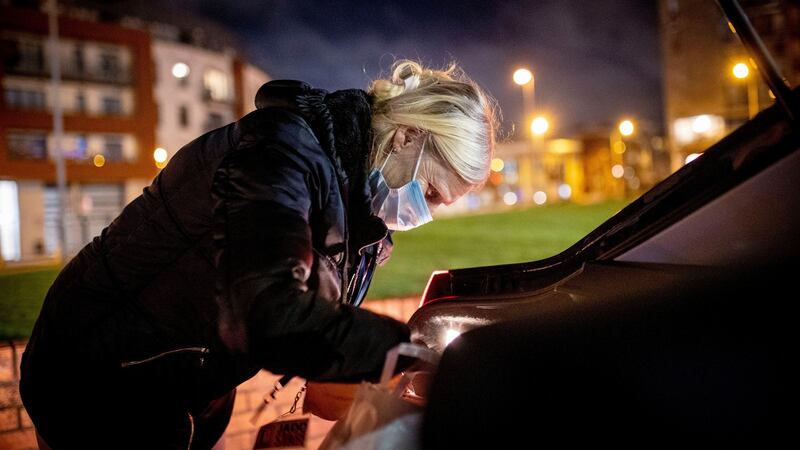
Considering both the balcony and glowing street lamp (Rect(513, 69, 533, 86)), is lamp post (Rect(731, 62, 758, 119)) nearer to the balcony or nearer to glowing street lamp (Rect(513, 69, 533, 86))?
glowing street lamp (Rect(513, 69, 533, 86))

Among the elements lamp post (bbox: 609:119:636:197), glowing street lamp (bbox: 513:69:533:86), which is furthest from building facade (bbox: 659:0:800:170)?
glowing street lamp (bbox: 513:69:533:86)

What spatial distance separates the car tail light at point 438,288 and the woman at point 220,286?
534mm

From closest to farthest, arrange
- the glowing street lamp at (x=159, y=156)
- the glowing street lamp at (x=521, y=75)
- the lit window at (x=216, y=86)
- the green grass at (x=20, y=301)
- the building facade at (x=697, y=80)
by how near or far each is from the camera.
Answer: the green grass at (x=20, y=301)
the glowing street lamp at (x=521, y=75)
the glowing street lamp at (x=159, y=156)
the building facade at (x=697, y=80)
the lit window at (x=216, y=86)

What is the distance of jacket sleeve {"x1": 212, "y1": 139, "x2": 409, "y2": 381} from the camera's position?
126 centimetres

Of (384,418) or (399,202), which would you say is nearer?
(384,418)

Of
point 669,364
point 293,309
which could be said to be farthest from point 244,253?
point 669,364

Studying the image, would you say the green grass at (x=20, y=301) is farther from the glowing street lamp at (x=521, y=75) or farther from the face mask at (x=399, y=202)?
the glowing street lamp at (x=521, y=75)

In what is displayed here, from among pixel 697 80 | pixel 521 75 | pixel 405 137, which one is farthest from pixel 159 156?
pixel 405 137

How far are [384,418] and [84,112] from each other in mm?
45887

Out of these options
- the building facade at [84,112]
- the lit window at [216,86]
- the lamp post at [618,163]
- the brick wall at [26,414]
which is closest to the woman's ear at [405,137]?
the brick wall at [26,414]

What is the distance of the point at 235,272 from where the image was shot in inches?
50.8

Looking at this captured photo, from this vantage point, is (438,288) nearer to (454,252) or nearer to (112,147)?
(454,252)

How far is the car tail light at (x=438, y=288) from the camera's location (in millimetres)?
2340

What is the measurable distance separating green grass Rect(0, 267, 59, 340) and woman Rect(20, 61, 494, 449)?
12.1 ft
